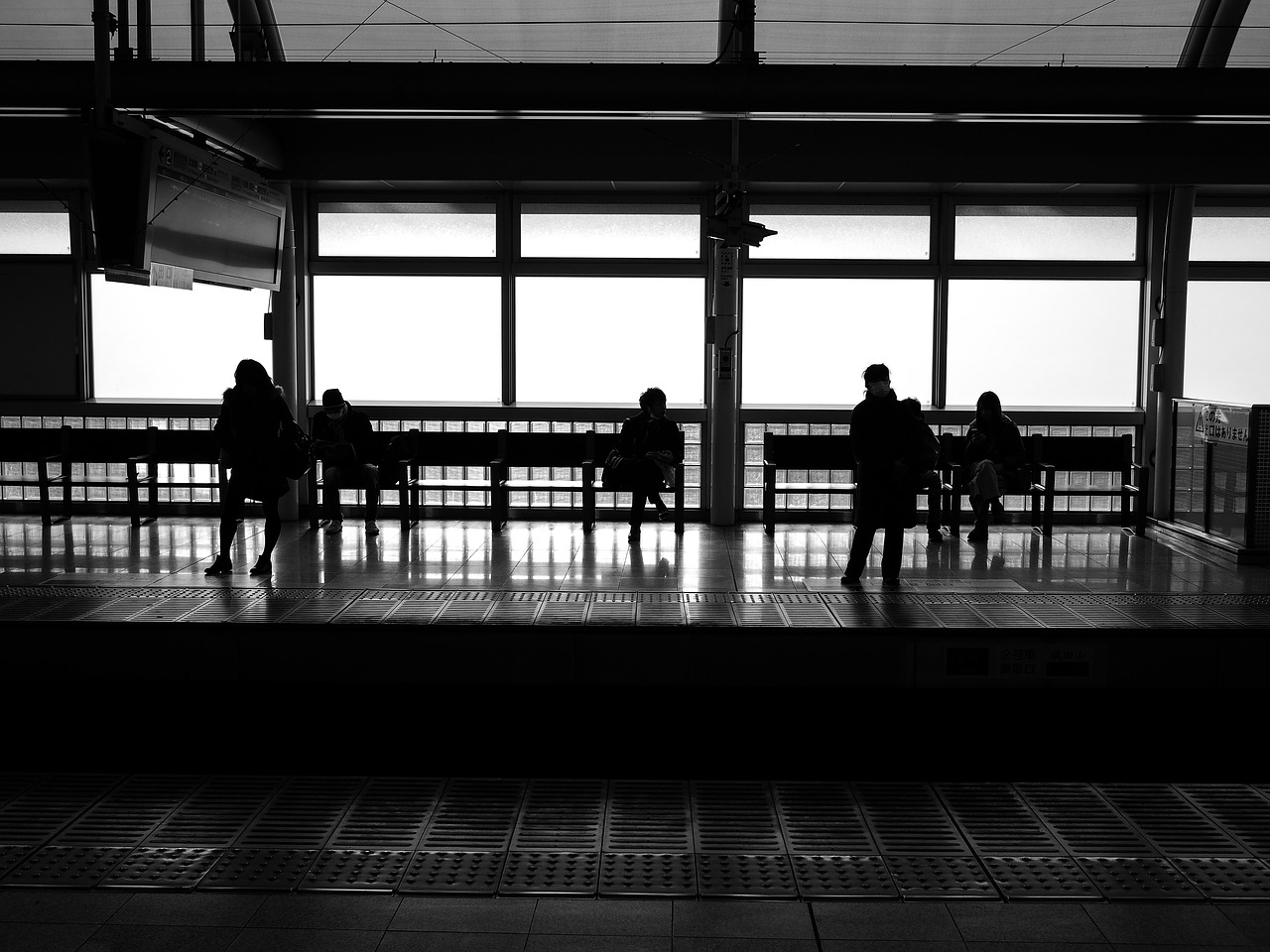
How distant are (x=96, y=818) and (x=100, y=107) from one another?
4401 mm

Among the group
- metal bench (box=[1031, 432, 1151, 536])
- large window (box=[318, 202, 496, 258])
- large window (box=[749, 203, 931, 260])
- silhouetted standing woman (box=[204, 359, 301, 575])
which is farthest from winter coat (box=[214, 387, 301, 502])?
metal bench (box=[1031, 432, 1151, 536])

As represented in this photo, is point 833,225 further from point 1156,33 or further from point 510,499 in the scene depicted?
point 510,499

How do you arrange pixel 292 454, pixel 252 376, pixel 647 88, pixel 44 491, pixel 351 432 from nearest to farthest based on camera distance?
pixel 647 88 → pixel 252 376 → pixel 292 454 → pixel 351 432 → pixel 44 491

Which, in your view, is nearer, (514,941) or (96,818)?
(514,941)

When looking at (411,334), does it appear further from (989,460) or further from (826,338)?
(989,460)

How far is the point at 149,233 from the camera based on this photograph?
23.1ft

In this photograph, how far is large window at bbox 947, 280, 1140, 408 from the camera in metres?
10.7

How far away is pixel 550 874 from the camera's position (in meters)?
4.00

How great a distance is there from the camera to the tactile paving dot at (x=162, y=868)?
383cm

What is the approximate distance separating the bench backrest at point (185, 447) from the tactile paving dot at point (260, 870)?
6.54 metres

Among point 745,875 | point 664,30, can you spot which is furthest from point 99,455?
point 745,875

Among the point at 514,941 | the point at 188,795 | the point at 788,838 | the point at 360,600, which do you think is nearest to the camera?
the point at 514,941

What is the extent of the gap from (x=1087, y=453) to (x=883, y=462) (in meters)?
3.68

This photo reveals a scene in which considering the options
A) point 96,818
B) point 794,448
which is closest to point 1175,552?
point 794,448
